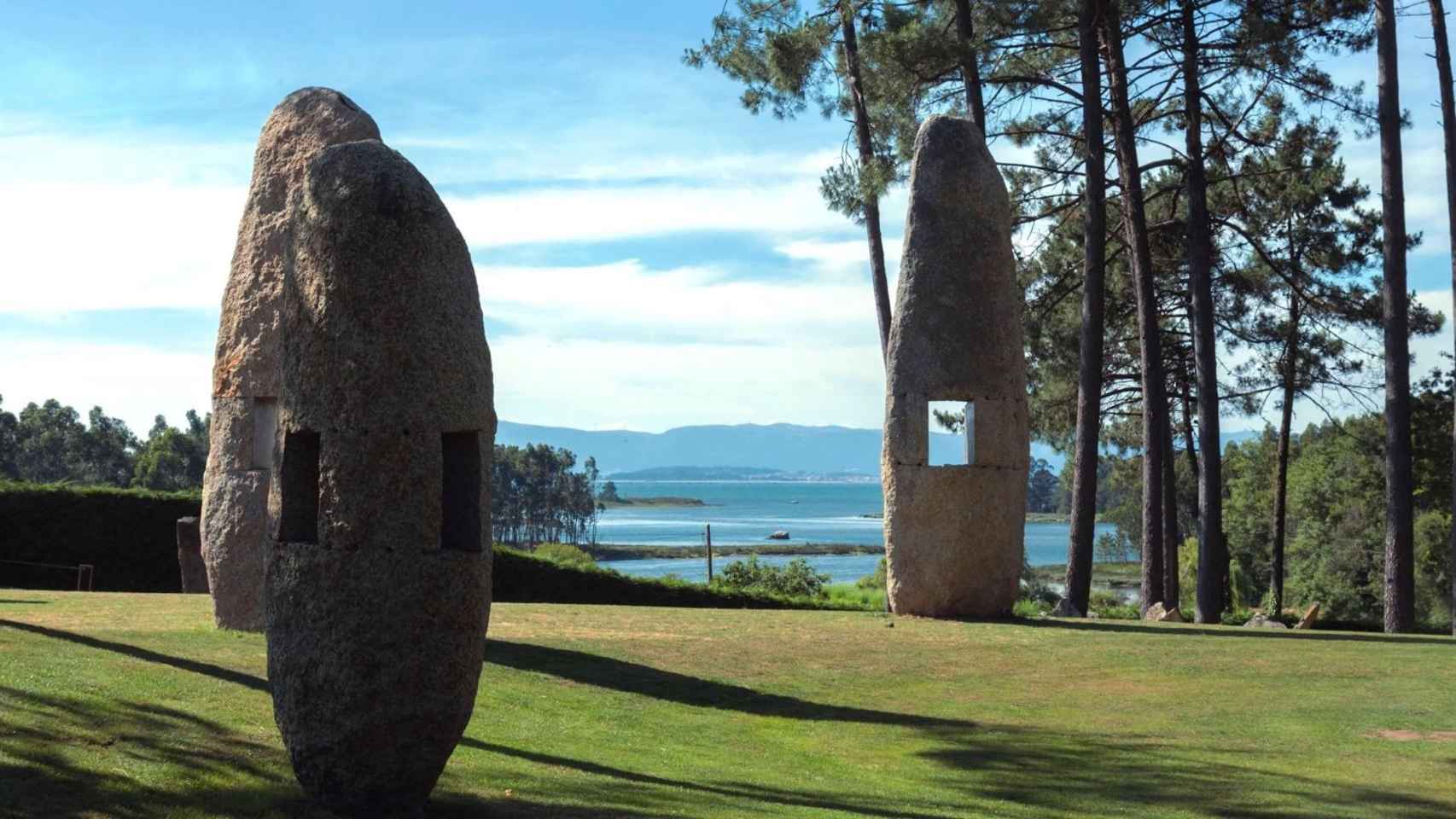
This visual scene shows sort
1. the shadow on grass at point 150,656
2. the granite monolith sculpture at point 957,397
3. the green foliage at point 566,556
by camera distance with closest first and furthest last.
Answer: the shadow on grass at point 150,656 < the granite monolith sculpture at point 957,397 < the green foliage at point 566,556

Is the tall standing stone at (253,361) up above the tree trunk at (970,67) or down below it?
below

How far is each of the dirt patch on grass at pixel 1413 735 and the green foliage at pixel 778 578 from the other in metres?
15.6

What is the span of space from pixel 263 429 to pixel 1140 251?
15.1 metres

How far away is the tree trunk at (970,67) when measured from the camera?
22.8 meters

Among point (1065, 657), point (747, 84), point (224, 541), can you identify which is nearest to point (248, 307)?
point (224, 541)

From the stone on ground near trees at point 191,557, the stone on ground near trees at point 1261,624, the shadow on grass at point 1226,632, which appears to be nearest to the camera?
the shadow on grass at point 1226,632

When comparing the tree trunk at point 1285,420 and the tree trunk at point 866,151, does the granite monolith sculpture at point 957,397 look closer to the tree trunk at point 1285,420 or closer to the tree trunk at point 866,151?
the tree trunk at point 866,151

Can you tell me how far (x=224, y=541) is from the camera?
1464cm

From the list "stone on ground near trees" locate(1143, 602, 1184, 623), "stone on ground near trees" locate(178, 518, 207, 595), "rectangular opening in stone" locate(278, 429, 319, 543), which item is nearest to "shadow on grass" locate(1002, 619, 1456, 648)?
"stone on ground near trees" locate(1143, 602, 1184, 623)

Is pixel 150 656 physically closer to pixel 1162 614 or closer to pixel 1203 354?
pixel 1203 354

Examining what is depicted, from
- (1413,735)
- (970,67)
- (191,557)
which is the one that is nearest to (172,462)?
(191,557)

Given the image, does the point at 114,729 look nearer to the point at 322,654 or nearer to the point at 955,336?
the point at 322,654

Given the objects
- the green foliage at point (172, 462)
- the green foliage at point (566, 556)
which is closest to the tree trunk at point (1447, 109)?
the green foliage at point (566, 556)

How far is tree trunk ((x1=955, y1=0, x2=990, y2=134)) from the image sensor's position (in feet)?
74.7
